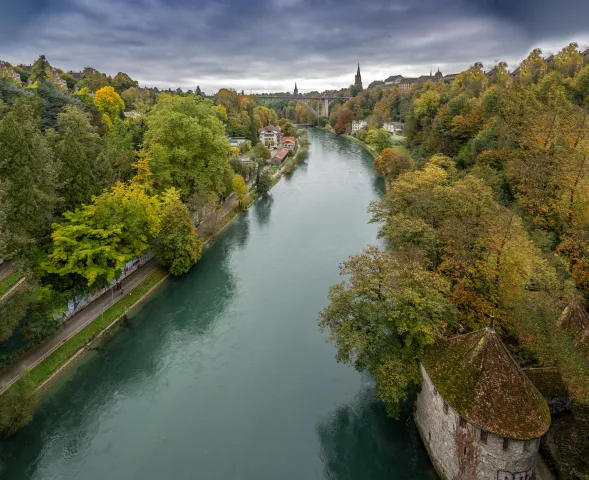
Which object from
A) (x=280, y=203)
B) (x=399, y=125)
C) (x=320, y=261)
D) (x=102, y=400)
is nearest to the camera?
(x=102, y=400)

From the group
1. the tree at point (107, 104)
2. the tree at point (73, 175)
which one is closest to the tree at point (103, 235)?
the tree at point (73, 175)

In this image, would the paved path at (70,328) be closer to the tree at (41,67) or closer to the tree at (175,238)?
the tree at (175,238)

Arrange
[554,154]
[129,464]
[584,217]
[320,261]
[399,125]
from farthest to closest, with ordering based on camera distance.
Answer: [399,125] → [320,261] → [554,154] → [584,217] → [129,464]

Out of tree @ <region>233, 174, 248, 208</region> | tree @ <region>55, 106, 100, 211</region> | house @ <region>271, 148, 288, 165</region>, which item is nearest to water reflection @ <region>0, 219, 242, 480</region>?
tree @ <region>55, 106, 100, 211</region>

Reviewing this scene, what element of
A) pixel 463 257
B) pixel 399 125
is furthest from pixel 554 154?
pixel 399 125

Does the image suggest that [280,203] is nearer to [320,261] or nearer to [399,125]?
[320,261]

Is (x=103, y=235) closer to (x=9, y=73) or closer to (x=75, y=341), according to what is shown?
(x=75, y=341)

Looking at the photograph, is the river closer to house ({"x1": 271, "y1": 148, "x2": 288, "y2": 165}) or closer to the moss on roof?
the moss on roof
